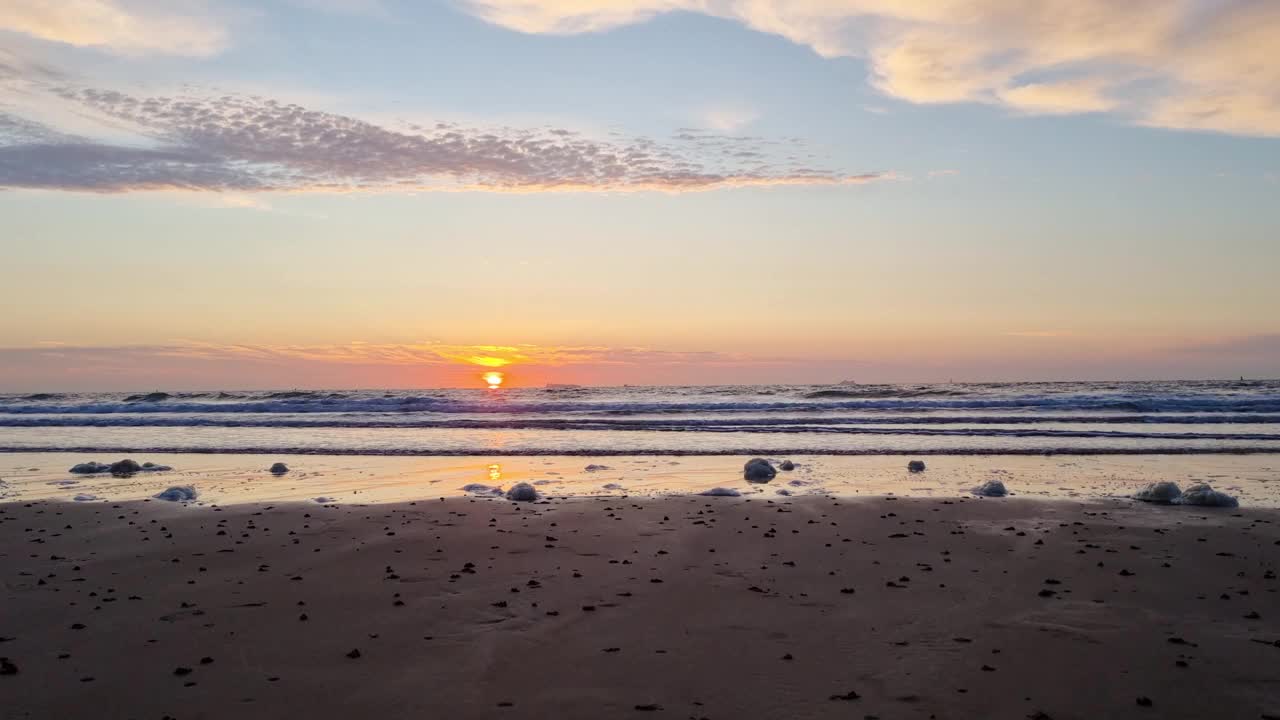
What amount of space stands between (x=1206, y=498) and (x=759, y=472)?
7.49 metres

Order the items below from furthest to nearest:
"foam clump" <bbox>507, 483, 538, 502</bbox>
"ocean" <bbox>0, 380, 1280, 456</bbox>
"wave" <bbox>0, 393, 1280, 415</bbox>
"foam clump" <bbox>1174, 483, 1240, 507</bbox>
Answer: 1. "wave" <bbox>0, 393, 1280, 415</bbox>
2. "ocean" <bbox>0, 380, 1280, 456</bbox>
3. "foam clump" <bbox>507, 483, 538, 502</bbox>
4. "foam clump" <bbox>1174, 483, 1240, 507</bbox>

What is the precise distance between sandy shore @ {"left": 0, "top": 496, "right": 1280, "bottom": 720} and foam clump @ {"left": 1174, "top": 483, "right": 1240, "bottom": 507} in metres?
0.52

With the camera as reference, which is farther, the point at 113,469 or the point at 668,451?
the point at 668,451

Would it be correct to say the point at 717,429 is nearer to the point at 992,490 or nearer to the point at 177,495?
the point at 992,490

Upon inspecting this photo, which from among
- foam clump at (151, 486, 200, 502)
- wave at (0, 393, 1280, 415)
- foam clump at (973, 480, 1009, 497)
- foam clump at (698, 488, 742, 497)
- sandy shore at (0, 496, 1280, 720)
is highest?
wave at (0, 393, 1280, 415)

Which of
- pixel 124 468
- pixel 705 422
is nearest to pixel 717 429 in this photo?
pixel 705 422

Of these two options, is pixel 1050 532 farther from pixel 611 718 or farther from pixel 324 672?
pixel 324 672

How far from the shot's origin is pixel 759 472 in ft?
54.7

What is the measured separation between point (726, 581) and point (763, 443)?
17.0 m

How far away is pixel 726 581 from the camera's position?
859 cm

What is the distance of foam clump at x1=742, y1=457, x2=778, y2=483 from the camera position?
16578mm

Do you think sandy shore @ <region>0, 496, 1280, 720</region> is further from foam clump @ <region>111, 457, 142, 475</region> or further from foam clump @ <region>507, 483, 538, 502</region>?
foam clump @ <region>111, 457, 142, 475</region>

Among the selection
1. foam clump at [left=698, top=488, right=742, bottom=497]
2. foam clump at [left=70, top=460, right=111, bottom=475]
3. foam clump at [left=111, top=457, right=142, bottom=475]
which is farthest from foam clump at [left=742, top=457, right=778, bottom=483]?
foam clump at [left=70, top=460, right=111, bottom=475]

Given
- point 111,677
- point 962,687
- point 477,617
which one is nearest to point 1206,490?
point 962,687
